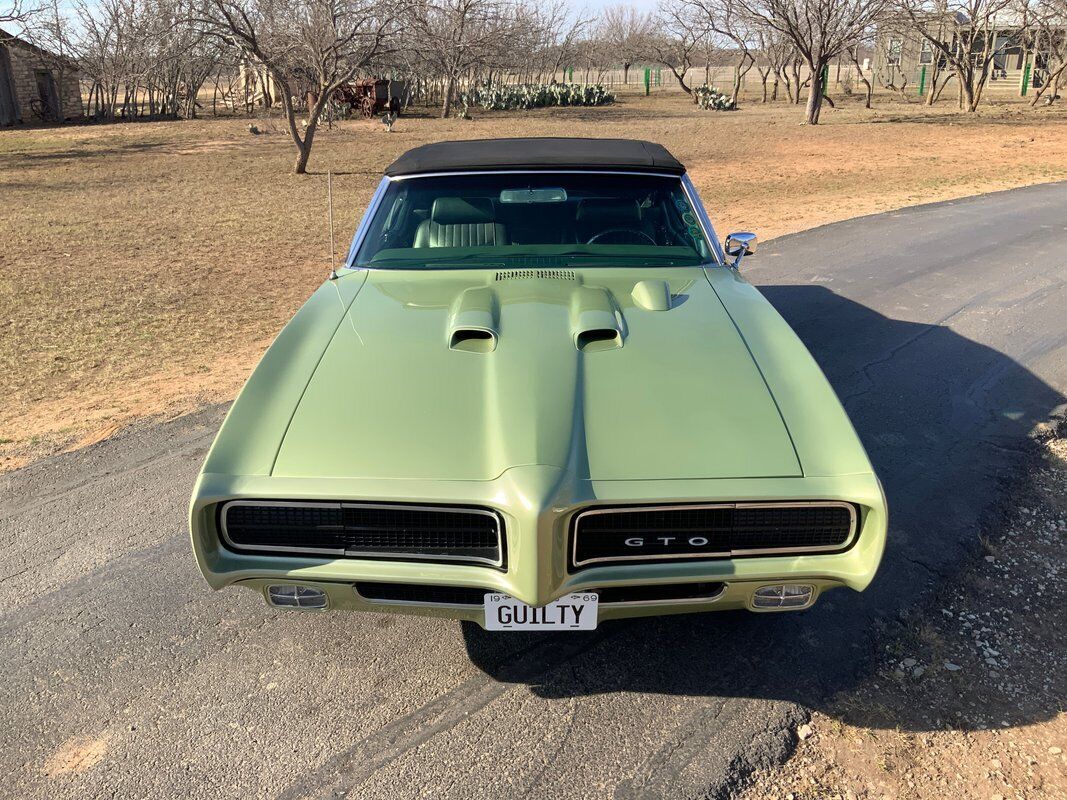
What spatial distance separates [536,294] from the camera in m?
3.26

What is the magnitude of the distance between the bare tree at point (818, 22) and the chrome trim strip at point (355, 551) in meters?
28.4

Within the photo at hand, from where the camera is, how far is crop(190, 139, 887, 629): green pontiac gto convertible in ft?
7.48

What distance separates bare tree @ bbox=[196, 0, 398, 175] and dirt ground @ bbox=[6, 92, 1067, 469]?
6.00ft

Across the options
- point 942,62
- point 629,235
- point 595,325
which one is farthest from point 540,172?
point 942,62

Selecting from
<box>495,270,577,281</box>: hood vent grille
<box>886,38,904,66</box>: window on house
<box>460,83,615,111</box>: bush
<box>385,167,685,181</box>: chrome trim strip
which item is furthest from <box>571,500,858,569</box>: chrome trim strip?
<box>886,38,904,66</box>: window on house

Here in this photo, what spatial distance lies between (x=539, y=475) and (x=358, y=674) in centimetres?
115

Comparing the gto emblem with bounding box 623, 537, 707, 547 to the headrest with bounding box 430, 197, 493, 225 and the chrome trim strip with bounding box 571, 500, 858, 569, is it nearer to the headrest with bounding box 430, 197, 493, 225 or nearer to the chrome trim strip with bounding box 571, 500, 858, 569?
the chrome trim strip with bounding box 571, 500, 858, 569

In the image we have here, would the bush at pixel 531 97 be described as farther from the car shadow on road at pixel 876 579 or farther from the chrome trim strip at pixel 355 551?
the chrome trim strip at pixel 355 551

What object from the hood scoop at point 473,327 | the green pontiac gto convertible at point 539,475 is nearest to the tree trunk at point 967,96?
the green pontiac gto convertible at point 539,475

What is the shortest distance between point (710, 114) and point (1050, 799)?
37092mm

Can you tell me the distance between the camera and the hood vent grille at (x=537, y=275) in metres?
3.49

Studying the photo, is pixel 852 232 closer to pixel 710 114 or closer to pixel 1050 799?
pixel 1050 799

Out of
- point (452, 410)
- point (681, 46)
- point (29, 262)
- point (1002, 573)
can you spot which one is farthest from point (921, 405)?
point (681, 46)

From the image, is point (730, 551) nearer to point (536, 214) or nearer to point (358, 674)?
point (358, 674)
